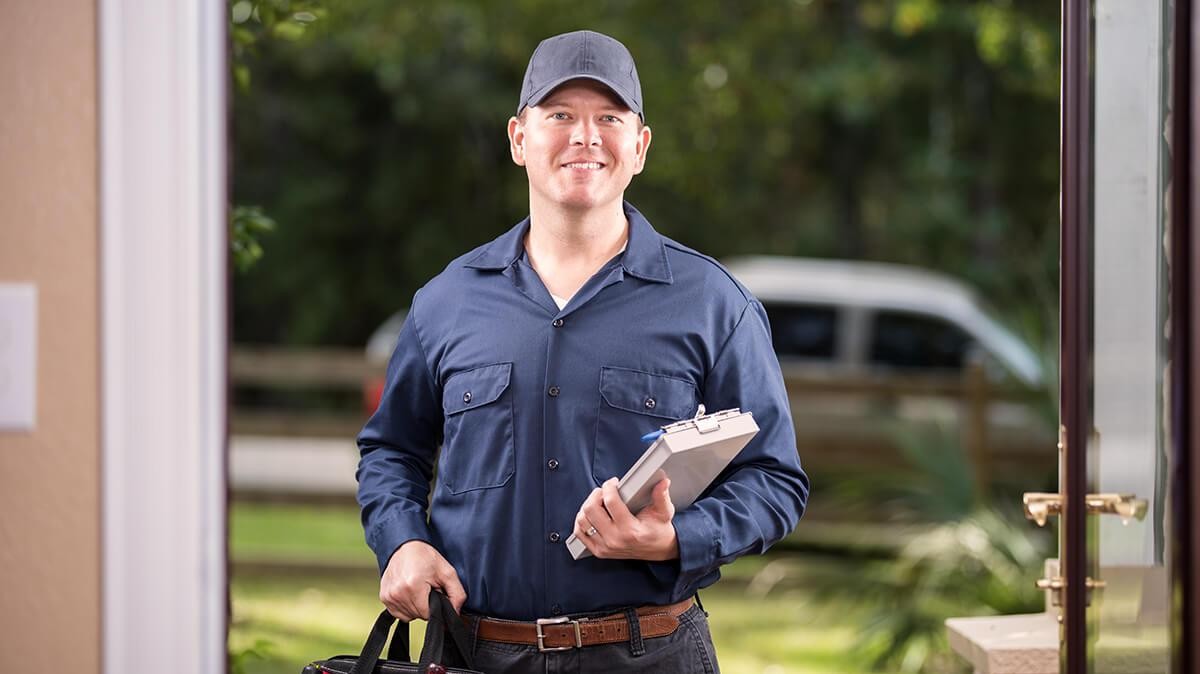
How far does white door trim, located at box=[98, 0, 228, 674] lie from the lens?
1360mm

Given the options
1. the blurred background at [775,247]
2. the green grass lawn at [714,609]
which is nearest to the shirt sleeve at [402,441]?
the blurred background at [775,247]

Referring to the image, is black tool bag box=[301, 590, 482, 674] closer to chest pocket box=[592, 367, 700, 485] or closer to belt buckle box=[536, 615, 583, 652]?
belt buckle box=[536, 615, 583, 652]

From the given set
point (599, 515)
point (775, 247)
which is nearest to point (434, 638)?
point (599, 515)

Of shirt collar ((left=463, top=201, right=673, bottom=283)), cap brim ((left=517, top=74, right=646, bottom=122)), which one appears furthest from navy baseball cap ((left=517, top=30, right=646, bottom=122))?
shirt collar ((left=463, top=201, right=673, bottom=283))

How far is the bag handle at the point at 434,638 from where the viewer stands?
1556 millimetres

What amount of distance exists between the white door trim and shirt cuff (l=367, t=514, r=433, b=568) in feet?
1.00

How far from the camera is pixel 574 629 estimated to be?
1614mm

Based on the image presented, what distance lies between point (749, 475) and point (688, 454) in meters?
0.20

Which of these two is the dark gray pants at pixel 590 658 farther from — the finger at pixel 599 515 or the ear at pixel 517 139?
the ear at pixel 517 139

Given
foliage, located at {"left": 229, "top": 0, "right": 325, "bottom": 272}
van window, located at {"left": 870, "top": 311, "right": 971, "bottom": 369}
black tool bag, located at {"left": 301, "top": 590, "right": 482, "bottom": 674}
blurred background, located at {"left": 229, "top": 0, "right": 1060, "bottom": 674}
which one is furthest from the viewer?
van window, located at {"left": 870, "top": 311, "right": 971, "bottom": 369}

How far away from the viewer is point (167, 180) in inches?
53.9

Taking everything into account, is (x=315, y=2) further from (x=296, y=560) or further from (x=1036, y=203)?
(x=1036, y=203)

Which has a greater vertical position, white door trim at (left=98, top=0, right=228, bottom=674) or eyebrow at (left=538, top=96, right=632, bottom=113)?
eyebrow at (left=538, top=96, right=632, bottom=113)

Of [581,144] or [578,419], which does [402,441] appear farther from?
[581,144]
